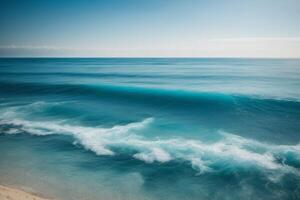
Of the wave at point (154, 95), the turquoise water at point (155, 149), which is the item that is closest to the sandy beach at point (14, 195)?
the turquoise water at point (155, 149)

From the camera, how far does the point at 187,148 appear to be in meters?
11.9

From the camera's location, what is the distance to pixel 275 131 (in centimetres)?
1441

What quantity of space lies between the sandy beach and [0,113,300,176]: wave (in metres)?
4.33

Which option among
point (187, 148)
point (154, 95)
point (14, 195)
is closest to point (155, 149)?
point (187, 148)

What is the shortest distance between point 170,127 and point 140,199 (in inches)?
331

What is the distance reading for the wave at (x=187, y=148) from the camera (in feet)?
33.7

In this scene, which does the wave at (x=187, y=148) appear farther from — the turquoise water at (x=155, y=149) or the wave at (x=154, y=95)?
the wave at (x=154, y=95)

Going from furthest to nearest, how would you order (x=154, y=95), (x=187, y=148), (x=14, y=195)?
(x=154, y=95) < (x=187, y=148) < (x=14, y=195)

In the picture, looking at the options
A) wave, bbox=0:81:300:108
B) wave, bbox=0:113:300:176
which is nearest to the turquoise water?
wave, bbox=0:113:300:176

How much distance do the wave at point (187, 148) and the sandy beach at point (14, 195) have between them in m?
4.33

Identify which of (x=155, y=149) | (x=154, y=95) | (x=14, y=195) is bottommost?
(x=155, y=149)

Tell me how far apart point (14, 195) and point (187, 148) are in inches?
323

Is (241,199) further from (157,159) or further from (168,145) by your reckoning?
(168,145)

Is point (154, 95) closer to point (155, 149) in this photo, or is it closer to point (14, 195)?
point (155, 149)
